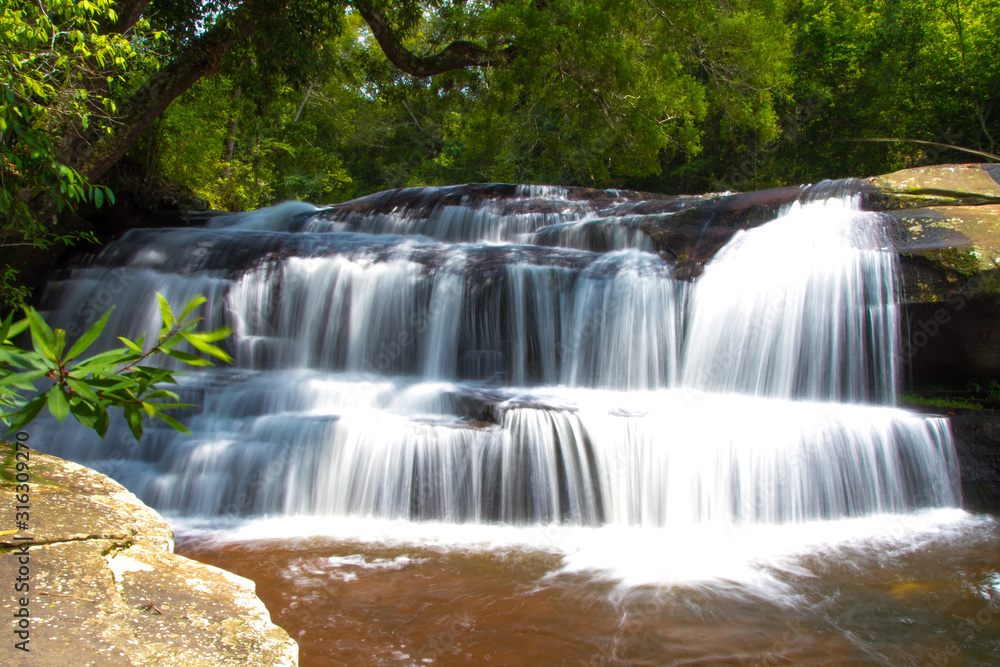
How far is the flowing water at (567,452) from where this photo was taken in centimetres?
398

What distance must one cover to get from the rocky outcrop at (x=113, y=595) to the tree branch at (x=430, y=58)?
8.90 metres

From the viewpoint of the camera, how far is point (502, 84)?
32.5 feet

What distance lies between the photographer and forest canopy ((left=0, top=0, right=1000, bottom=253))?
6434 millimetres

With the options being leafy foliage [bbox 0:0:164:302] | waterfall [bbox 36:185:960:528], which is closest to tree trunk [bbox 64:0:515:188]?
leafy foliage [bbox 0:0:164:302]

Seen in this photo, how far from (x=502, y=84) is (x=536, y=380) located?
4.66m

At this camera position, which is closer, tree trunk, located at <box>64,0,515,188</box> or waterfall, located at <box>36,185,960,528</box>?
waterfall, located at <box>36,185,960,528</box>

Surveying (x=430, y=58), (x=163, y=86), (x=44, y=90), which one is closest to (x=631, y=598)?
(x=44, y=90)

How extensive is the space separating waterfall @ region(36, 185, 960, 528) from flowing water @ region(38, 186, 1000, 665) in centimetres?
3

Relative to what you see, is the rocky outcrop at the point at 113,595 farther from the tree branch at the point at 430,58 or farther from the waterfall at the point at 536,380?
the tree branch at the point at 430,58

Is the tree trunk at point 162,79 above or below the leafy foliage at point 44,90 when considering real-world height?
above

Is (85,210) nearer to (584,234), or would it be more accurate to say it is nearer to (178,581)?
(584,234)

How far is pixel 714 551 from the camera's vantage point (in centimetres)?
514

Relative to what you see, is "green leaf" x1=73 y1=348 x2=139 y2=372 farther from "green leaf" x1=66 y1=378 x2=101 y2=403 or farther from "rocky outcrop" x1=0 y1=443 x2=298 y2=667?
"rocky outcrop" x1=0 y1=443 x2=298 y2=667

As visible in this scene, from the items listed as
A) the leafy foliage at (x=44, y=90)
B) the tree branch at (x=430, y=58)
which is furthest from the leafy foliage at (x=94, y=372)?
the tree branch at (x=430, y=58)
